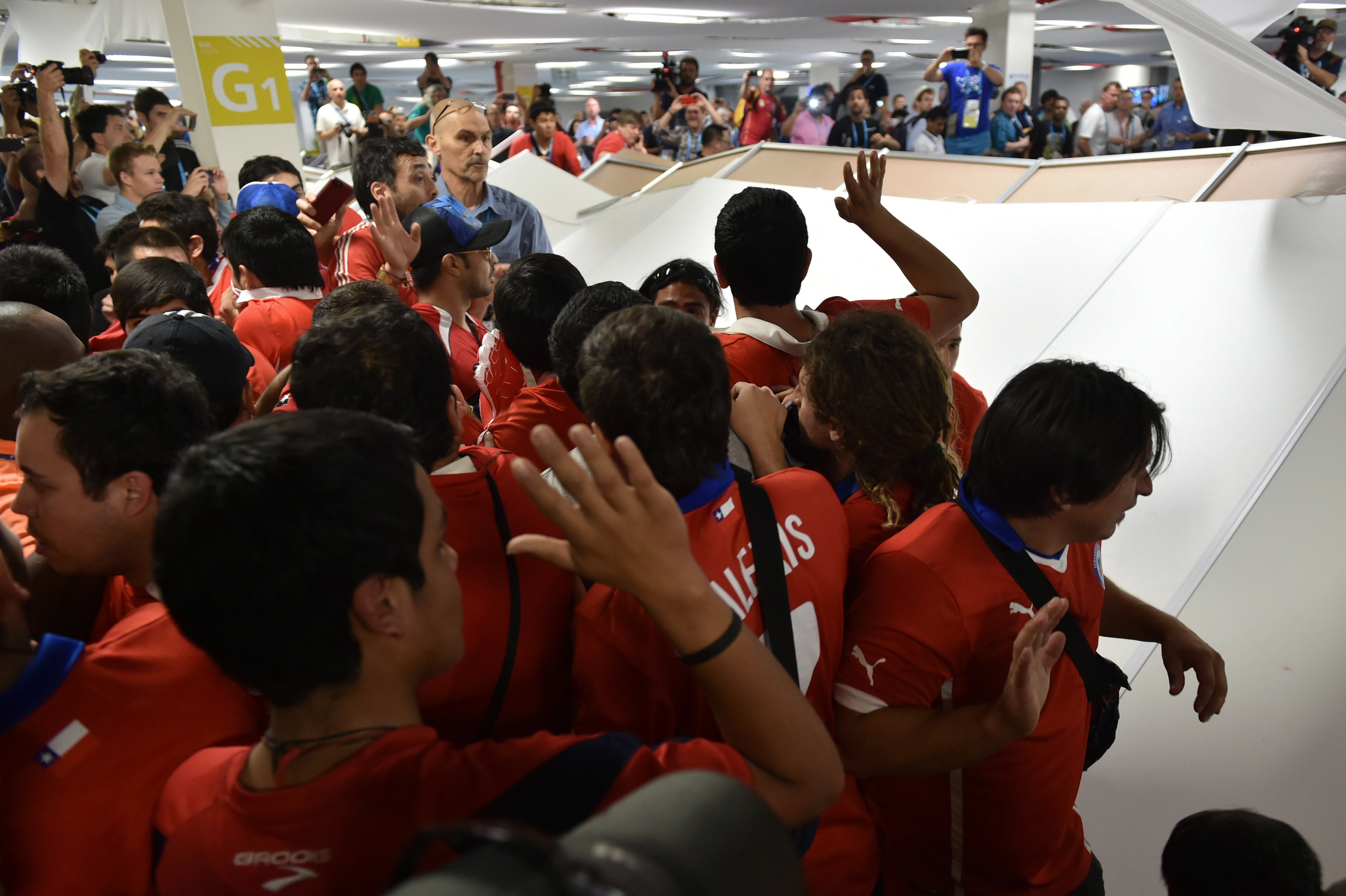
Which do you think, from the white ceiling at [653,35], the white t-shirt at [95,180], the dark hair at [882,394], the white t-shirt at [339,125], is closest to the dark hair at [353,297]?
the dark hair at [882,394]

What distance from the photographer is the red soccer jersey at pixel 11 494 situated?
1.39 meters

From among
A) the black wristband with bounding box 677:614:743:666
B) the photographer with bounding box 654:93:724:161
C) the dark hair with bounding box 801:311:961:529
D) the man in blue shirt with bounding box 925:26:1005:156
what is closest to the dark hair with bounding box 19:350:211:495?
the black wristband with bounding box 677:614:743:666

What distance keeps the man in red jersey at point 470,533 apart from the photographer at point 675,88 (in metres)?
8.64

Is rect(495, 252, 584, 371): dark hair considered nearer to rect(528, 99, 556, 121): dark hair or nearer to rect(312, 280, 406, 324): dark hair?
rect(312, 280, 406, 324): dark hair

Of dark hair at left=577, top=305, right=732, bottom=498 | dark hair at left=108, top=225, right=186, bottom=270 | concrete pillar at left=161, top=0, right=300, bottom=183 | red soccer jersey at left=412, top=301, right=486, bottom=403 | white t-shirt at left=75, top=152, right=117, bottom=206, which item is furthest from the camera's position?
concrete pillar at left=161, top=0, right=300, bottom=183

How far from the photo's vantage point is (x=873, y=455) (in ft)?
4.63

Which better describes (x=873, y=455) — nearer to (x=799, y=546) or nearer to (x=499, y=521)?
(x=799, y=546)

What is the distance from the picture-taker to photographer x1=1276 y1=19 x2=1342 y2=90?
4766 millimetres

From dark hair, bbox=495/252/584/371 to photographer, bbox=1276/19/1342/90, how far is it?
130 inches

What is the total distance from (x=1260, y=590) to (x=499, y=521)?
197cm

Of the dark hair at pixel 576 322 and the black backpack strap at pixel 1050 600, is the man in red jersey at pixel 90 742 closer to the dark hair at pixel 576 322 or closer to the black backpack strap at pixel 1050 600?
the dark hair at pixel 576 322

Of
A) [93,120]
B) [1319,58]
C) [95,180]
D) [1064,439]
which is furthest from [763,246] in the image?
[1319,58]

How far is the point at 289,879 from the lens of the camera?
30.4 inches

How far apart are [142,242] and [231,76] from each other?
9.63ft
